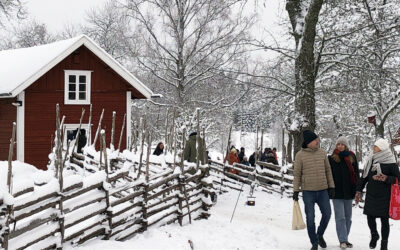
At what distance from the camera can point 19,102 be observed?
1820 centimetres

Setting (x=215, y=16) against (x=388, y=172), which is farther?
(x=215, y=16)

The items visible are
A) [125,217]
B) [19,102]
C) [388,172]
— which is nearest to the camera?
[388,172]

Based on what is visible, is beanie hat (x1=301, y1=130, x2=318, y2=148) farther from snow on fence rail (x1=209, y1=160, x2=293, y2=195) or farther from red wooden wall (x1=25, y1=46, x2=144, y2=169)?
red wooden wall (x1=25, y1=46, x2=144, y2=169)

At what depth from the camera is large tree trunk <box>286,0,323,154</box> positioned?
1148cm

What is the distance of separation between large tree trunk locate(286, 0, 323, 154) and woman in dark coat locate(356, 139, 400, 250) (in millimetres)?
4556

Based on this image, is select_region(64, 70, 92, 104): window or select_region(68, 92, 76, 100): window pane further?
select_region(68, 92, 76, 100): window pane

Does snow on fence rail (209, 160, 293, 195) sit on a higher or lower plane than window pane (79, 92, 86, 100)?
lower

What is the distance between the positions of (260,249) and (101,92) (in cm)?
1389

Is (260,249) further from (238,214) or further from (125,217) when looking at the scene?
(238,214)

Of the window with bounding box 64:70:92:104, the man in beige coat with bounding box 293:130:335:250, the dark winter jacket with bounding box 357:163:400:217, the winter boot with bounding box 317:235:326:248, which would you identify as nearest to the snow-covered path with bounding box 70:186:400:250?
the winter boot with bounding box 317:235:326:248

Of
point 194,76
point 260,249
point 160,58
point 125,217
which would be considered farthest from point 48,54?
point 260,249

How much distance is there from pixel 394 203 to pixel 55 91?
48.2 ft

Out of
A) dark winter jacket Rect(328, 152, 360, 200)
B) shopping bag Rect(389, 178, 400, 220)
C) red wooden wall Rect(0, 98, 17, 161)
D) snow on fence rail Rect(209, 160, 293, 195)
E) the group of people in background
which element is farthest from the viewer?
red wooden wall Rect(0, 98, 17, 161)

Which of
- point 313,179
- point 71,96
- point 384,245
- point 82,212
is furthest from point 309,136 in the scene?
point 71,96
